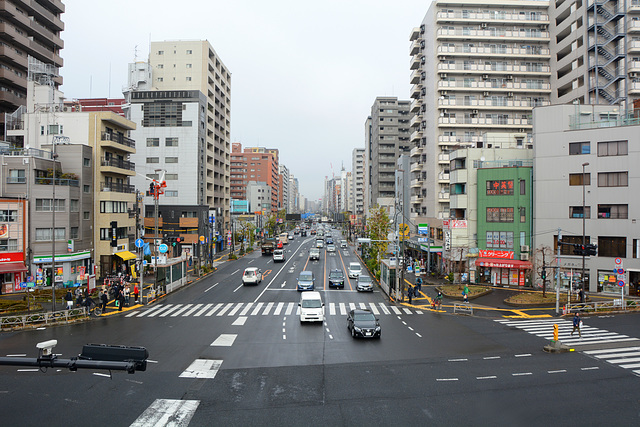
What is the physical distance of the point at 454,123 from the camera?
209 feet

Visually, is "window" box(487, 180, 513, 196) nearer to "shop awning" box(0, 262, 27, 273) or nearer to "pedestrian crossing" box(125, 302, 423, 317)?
"pedestrian crossing" box(125, 302, 423, 317)

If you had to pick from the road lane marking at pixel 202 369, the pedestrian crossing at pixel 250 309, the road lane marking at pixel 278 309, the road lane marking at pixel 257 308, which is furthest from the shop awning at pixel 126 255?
the road lane marking at pixel 202 369

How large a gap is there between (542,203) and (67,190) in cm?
4961

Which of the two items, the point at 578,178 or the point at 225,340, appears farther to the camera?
the point at 578,178

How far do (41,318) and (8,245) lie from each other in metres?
15.7

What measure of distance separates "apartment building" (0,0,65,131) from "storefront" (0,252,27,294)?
34435 mm

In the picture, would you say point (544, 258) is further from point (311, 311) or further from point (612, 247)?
point (311, 311)

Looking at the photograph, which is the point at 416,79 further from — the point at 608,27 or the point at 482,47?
the point at 608,27

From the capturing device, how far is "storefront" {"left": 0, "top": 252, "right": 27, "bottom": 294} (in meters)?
38.2

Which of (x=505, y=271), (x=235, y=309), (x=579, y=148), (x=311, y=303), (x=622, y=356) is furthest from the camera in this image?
(x=505, y=271)

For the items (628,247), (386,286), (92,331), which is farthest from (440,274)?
(92,331)

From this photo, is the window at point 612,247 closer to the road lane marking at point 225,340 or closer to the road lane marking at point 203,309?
the road lane marking at point 225,340

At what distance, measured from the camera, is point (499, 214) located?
45.4 m

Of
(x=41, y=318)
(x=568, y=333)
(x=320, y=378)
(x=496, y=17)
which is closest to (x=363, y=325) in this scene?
(x=320, y=378)
